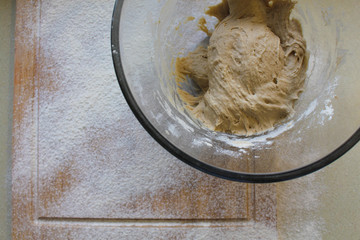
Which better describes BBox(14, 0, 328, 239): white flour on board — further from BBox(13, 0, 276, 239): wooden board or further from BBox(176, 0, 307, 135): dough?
BBox(176, 0, 307, 135): dough

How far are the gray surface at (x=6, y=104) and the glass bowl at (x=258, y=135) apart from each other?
473mm

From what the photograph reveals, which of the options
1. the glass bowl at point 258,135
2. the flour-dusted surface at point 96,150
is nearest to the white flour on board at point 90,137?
the flour-dusted surface at point 96,150

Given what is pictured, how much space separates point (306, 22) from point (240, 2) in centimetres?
20

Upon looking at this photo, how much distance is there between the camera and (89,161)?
0.99 m

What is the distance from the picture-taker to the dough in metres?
0.89

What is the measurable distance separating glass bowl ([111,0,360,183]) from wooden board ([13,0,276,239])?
16 centimetres

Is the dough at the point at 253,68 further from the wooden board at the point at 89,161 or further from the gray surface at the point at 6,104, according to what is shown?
the gray surface at the point at 6,104

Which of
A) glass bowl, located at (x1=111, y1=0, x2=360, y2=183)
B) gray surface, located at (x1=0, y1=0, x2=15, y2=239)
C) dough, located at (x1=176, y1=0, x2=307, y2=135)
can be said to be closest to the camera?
glass bowl, located at (x1=111, y1=0, x2=360, y2=183)

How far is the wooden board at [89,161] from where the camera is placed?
3.20 ft

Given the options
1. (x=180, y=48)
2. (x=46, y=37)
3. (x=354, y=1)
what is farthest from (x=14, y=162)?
(x=354, y=1)

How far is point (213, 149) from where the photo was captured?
84cm

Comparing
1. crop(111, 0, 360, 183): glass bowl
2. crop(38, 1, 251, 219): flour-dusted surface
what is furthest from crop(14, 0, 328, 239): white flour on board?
crop(111, 0, 360, 183): glass bowl

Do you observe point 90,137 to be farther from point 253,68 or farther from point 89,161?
point 253,68

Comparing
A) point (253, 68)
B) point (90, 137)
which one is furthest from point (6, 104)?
point (253, 68)
